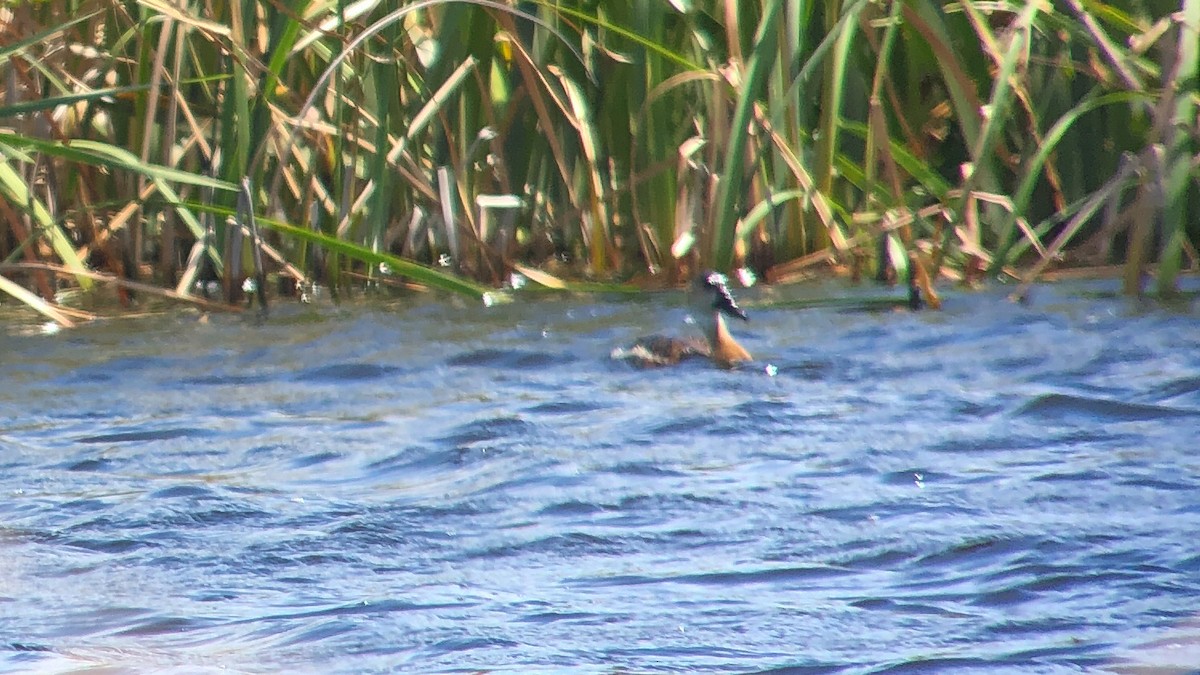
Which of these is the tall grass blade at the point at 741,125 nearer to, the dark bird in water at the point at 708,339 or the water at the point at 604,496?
the dark bird in water at the point at 708,339

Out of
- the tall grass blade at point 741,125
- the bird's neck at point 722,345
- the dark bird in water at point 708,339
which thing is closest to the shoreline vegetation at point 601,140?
the tall grass blade at point 741,125

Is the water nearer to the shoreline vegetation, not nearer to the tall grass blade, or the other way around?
the shoreline vegetation

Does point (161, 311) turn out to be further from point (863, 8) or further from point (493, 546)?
point (493, 546)

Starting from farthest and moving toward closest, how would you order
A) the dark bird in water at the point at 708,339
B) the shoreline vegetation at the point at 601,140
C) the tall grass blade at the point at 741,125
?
the dark bird in water at the point at 708,339 → the shoreline vegetation at the point at 601,140 → the tall grass blade at the point at 741,125

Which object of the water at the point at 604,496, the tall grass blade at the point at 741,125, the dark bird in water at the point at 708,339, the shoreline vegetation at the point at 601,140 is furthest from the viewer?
the dark bird in water at the point at 708,339

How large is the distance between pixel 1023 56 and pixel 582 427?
8.00 ft

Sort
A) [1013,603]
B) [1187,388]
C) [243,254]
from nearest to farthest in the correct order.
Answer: [1013,603] < [1187,388] < [243,254]

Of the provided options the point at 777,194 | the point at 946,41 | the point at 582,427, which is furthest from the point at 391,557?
the point at 946,41

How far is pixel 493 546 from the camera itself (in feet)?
14.0

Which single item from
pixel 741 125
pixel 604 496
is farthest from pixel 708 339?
pixel 604 496

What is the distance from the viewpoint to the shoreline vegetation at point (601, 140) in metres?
6.43

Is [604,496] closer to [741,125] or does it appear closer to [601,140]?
[741,125]

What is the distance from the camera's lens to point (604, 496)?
4.68 meters

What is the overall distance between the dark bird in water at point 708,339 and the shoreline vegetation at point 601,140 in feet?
0.39
